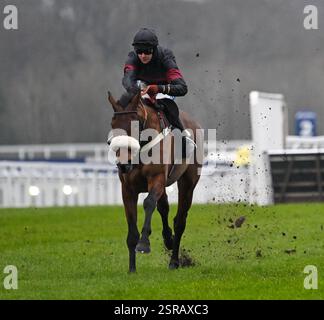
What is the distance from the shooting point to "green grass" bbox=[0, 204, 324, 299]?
10.2 meters

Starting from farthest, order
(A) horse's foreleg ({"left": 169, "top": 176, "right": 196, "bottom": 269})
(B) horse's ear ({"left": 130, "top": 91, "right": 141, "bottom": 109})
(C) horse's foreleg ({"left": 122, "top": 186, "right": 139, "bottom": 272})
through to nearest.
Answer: (A) horse's foreleg ({"left": 169, "top": 176, "right": 196, "bottom": 269}) → (C) horse's foreleg ({"left": 122, "top": 186, "right": 139, "bottom": 272}) → (B) horse's ear ({"left": 130, "top": 91, "right": 141, "bottom": 109})

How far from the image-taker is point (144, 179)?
11414 millimetres

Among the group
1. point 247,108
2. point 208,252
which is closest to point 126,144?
point 208,252

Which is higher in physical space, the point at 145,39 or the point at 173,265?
the point at 145,39

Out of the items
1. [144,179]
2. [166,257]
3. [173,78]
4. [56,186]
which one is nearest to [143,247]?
[144,179]

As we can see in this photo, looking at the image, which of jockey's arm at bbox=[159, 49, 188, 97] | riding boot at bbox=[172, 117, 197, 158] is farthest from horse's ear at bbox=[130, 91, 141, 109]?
riding boot at bbox=[172, 117, 197, 158]

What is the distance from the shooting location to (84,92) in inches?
1166

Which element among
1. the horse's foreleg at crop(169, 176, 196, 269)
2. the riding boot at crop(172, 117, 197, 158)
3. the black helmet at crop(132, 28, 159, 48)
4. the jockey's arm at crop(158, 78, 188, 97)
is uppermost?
the black helmet at crop(132, 28, 159, 48)

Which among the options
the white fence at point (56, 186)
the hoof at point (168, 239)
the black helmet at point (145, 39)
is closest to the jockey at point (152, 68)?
the black helmet at point (145, 39)

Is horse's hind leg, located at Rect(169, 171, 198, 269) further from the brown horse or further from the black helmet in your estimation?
the black helmet

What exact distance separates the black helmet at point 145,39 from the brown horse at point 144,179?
557 mm

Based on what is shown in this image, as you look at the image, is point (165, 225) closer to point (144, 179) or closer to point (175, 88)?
point (144, 179)

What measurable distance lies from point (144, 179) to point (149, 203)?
324 millimetres

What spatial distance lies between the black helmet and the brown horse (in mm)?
557
